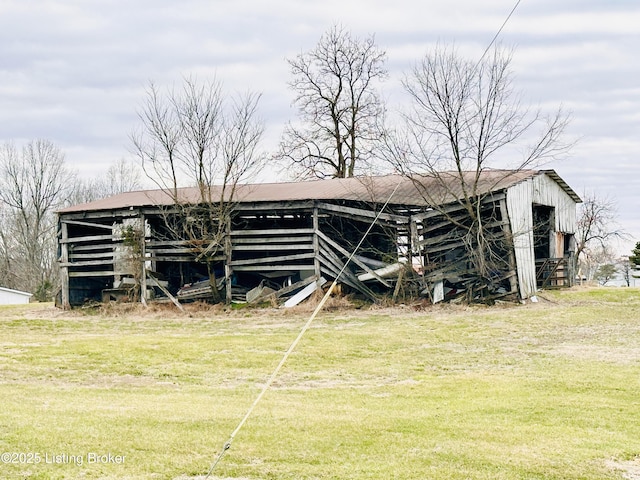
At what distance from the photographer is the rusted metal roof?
2523 cm

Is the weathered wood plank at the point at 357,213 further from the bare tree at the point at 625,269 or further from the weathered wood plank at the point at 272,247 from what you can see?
the bare tree at the point at 625,269

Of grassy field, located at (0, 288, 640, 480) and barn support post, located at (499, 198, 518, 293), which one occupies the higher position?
barn support post, located at (499, 198, 518, 293)

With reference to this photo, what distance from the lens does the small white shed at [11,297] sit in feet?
150

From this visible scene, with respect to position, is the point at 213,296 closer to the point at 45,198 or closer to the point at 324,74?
the point at 324,74

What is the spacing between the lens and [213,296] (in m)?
27.6

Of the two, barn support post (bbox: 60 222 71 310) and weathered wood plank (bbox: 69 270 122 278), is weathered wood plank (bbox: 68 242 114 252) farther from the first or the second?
weathered wood plank (bbox: 69 270 122 278)

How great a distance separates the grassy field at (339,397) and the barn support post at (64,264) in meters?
5.67

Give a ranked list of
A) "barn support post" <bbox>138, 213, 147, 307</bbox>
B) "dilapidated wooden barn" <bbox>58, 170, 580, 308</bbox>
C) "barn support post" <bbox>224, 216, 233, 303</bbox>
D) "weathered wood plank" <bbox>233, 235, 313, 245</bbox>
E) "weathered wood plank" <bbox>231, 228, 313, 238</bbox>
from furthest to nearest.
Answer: "barn support post" <bbox>138, 213, 147, 307</bbox>
"barn support post" <bbox>224, 216, 233, 303</bbox>
"weathered wood plank" <bbox>233, 235, 313, 245</bbox>
"weathered wood plank" <bbox>231, 228, 313, 238</bbox>
"dilapidated wooden barn" <bbox>58, 170, 580, 308</bbox>

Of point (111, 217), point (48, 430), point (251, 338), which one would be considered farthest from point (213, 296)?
point (48, 430)

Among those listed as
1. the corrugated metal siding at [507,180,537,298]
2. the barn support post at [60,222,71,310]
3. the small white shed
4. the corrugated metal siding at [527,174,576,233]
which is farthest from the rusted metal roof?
the small white shed

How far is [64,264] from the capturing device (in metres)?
29.4

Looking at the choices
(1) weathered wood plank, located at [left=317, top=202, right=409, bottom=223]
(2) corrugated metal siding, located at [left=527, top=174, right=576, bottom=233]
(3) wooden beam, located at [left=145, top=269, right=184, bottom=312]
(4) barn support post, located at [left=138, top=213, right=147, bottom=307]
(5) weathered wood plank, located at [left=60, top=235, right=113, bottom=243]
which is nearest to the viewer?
(1) weathered wood plank, located at [left=317, top=202, right=409, bottom=223]

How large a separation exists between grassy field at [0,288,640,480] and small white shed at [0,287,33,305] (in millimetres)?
23792

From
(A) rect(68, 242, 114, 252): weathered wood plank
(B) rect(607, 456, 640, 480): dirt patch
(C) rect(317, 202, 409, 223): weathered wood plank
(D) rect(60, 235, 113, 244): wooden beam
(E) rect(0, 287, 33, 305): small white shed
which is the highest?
(C) rect(317, 202, 409, 223): weathered wood plank
